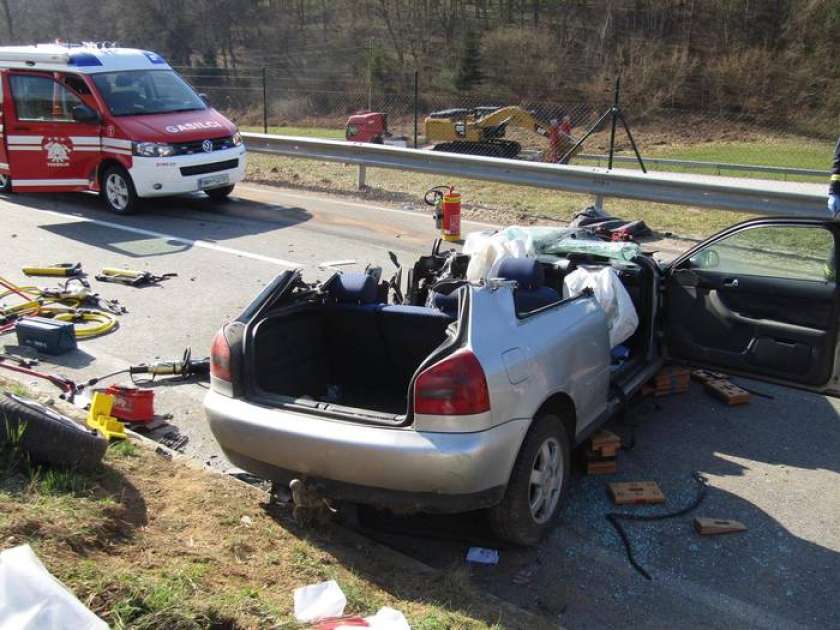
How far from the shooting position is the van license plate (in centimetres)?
1195

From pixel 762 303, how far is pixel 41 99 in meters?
10.9

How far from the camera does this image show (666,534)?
4086mm

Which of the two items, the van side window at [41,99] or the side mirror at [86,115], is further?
the van side window at [41,99]

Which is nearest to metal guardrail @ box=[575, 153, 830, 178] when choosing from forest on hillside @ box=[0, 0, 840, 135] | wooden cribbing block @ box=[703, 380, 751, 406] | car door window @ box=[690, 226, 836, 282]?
forest on hillside @ box=[0, 0, 840, 135]

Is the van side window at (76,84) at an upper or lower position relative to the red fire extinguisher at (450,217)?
upper

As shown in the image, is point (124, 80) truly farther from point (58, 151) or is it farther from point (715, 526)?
point (715, 526)

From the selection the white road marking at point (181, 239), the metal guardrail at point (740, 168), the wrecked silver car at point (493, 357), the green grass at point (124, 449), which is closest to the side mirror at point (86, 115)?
the white road marking at point (181, 239)

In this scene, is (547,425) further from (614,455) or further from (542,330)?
(614,455)

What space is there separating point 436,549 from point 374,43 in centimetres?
4497

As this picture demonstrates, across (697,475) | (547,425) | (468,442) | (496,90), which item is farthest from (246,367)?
(496,90)

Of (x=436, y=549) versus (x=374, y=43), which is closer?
(x=436, y=549)

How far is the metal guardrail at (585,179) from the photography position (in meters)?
9.62

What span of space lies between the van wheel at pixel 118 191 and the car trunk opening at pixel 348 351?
27.0 ft

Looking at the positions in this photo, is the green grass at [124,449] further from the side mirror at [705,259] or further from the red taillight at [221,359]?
the side mirror at [705,259]
